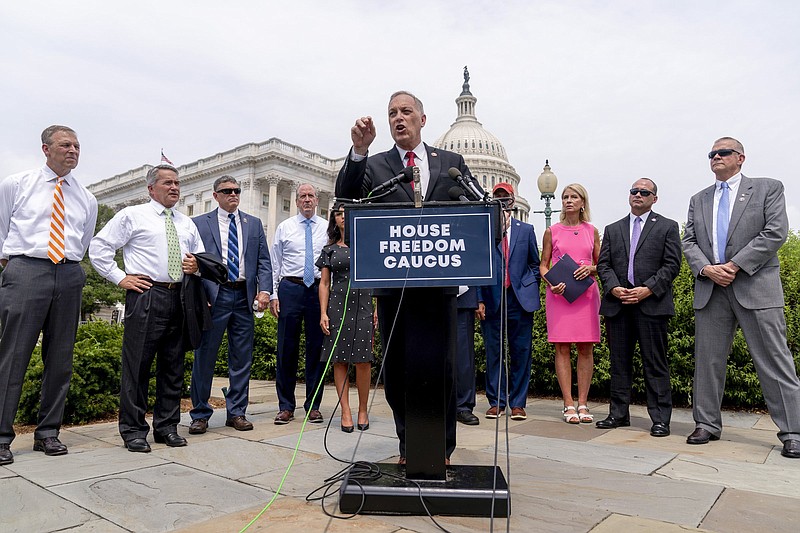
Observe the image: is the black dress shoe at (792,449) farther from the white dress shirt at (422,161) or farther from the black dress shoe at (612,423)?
the white dress shirt at (422,161)

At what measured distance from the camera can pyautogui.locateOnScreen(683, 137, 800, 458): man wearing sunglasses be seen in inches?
162

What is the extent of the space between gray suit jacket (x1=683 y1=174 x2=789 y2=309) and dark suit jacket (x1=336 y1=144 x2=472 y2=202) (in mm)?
2427

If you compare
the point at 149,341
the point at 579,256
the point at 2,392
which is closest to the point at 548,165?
the point at 579,256

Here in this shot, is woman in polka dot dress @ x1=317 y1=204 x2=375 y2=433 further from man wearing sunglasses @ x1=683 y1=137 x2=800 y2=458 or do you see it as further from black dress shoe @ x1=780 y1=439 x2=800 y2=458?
black dress shoe @ x1=780 y1=439 x2=800 y2=458

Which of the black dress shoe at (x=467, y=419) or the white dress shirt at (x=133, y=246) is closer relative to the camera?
the white dress shirt at (x=133, y=246)

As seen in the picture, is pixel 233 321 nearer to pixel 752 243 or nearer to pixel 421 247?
pixel 421 247

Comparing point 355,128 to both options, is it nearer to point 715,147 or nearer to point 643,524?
point 643,524

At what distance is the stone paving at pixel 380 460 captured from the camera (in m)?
2.39

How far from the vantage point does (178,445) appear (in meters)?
4.01

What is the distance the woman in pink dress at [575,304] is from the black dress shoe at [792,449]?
1.57m

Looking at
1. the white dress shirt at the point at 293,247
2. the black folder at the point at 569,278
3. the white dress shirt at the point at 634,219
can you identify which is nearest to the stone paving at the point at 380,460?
the black folder at the point at 569,278

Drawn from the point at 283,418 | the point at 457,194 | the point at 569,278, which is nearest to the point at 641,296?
the point at 569,278

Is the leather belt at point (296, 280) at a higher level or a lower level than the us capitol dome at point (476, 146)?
lower

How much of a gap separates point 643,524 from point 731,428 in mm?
3223
